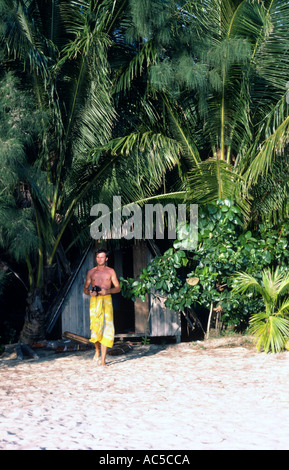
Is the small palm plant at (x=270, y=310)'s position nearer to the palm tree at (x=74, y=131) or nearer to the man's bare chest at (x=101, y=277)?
the man's bare chest at (x=101, y=277)

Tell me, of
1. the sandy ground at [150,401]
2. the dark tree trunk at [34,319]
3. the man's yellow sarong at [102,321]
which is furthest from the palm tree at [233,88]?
the dark tree trunk at [34,319]

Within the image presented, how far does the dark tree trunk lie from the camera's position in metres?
8.67

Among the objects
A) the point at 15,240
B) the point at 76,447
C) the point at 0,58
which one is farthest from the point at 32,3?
the point at 76,447

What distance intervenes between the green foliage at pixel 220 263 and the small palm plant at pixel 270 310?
22 centimetres

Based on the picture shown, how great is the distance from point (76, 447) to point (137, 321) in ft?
17.2

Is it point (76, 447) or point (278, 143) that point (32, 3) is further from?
point (76, 447)

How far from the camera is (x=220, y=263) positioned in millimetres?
8164

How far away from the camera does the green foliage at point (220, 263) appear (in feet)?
26.7

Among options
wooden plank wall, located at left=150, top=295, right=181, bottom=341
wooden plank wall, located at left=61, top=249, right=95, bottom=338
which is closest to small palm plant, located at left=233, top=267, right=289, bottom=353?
wooden plank wall, located at left=150, top=295, right=181, bottom=341

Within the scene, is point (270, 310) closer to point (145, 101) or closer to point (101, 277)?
point (101, 277)

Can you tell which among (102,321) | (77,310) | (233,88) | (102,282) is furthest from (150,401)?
(233,88)

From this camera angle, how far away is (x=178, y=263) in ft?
27.5

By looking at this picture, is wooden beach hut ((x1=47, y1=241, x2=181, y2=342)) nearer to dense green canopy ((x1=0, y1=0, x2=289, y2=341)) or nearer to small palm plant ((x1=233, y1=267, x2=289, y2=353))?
dense green canopy ((x1=0, y1=0, x2=289, y2=341))

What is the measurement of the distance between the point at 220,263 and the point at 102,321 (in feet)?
6.52
